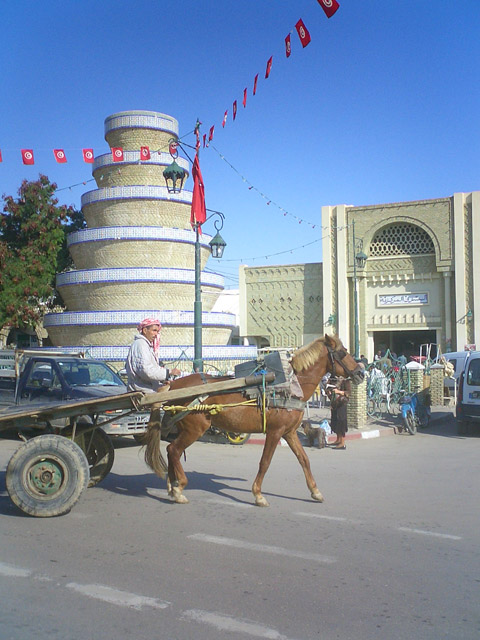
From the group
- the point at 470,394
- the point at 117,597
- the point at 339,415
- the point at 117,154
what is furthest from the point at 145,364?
the point at 117,154

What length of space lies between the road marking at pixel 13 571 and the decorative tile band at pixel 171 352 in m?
14.2

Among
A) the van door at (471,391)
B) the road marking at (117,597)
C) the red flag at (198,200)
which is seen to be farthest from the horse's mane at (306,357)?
the red flag at (198,200)

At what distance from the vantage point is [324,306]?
1523 inches

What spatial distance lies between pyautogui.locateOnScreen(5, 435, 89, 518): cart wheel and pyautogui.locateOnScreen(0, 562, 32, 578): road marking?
133 centimetres

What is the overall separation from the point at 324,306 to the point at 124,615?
116 ft

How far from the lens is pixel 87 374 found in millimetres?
11930

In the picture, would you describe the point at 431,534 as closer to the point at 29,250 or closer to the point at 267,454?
the point at 267,454

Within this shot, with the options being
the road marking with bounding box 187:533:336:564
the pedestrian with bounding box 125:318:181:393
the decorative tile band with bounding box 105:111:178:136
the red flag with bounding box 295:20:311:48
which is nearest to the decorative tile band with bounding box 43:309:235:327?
the decorative tile band with bounding box 105:111:178:136

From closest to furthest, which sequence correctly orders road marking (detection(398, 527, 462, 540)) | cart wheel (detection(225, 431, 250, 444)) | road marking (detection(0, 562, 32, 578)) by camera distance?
road marking (detection(0, 562, 32, 578)) < road marking (detection(398, 527, 462, 540)) < cart wheel (detection(225, 431, 250, 444))

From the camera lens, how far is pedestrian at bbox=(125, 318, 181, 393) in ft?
22.7

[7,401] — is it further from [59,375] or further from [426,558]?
[426,558]

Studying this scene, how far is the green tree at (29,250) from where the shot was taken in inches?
888

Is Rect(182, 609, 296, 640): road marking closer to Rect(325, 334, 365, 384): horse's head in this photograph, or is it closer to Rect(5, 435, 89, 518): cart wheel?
Rect(5, 435, 89, 518): cart wheel

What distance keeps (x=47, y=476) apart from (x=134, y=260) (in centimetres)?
1622
